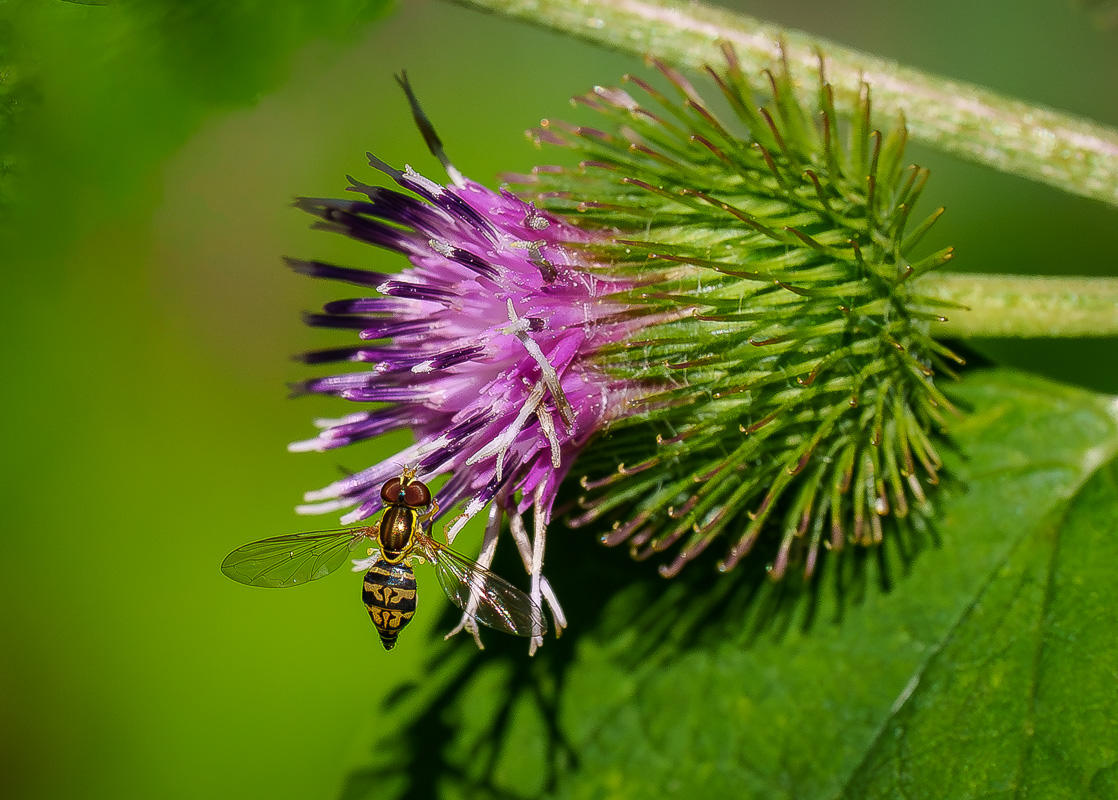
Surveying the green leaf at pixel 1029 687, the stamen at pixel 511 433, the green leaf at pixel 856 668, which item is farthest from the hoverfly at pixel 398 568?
the green leaf at pixel 1029 687

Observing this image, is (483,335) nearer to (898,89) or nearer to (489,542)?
(489,542)

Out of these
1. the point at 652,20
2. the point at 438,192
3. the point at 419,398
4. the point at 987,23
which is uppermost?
the point at 987,23

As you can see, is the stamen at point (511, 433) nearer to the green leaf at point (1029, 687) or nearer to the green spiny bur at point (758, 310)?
the green spiny bur at point (758, 310)

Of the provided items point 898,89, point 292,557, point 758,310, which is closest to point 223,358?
point 292,557

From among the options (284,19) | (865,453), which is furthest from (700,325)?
(284,19)

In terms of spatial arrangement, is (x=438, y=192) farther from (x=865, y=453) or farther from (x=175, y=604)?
(x=175, y=604)

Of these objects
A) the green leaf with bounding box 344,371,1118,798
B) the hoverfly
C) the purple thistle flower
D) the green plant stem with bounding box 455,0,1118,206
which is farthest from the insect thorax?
the green plant stem with bounding box 455,0,1118,206
